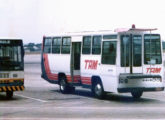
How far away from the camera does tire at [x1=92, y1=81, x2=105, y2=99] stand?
2057 cm

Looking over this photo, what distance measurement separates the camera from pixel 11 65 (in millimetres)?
20625

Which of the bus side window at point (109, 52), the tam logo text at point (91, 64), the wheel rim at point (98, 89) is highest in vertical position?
the bus side window at point (109, 52)

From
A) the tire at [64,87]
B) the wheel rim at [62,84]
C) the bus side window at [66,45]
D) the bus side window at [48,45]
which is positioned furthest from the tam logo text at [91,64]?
the bus side window at [48,45]

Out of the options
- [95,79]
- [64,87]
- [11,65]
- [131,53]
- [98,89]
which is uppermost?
[131,53]

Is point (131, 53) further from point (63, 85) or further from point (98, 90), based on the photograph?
point (63, 85)

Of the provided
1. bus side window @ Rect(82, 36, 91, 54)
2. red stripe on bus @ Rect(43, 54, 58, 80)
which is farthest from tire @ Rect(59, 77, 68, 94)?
bus side window @ Rect(82, 36, 91, 54)

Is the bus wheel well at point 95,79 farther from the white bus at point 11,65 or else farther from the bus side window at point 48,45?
the bus side window at point 48,45

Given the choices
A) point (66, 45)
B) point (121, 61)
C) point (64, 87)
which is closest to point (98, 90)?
point (121, 61)

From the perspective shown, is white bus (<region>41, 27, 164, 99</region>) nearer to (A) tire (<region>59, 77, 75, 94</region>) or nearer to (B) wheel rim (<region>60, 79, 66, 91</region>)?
(A) tire (<region>59, 77, 75, 94</region>)

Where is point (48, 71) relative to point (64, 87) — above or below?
above

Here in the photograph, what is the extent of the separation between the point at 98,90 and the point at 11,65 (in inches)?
144

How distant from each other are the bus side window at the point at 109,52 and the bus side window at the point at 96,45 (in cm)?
44

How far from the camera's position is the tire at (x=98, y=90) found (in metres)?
20.6

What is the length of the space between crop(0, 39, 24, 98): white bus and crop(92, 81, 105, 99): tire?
3005 mm
